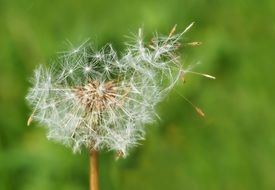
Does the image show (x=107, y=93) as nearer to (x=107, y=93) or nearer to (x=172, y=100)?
(x=107, y=93)

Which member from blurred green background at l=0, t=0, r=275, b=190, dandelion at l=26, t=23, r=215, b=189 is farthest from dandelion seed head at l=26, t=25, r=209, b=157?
blurred green background at l=0, t=0, r=275, b=190

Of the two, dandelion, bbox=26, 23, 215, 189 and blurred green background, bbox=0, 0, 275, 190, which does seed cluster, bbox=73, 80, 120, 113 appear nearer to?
dandelion, bbox=26, 23, 215, 189

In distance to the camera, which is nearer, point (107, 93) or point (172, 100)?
point (107, 93)

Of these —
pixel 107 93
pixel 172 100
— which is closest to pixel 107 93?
pixel 107 93

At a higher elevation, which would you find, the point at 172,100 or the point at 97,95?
the point at 172,100

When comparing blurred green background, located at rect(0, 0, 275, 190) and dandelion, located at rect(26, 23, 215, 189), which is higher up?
blurred green background, located at rect(0, 0, 275, 190)

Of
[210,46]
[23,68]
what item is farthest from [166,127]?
[23,68]

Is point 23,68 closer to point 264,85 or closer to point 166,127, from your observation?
point 166,127

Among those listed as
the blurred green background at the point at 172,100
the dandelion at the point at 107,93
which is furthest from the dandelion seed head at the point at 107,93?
the blurred green background at the point at 172,100
